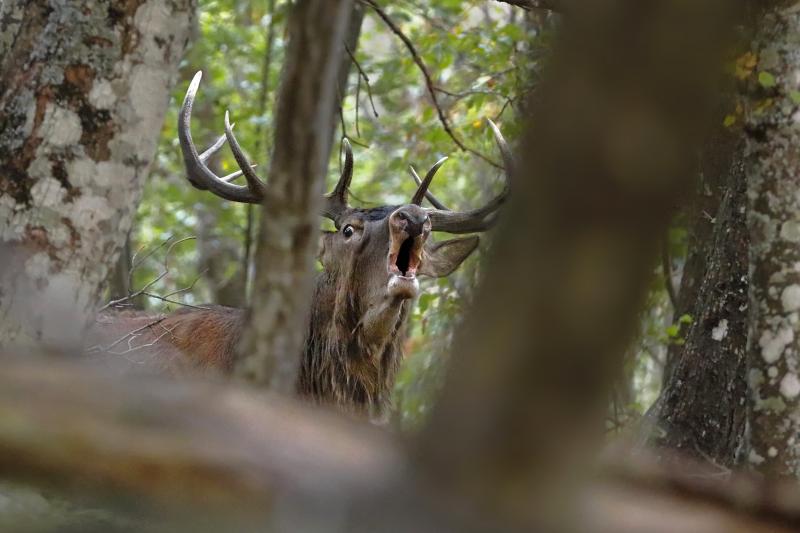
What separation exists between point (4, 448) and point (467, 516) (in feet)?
3.17

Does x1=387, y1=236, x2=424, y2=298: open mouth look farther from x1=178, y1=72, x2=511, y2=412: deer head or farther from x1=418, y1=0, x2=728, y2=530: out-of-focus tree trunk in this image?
x1=418, y1=0, x2=728, y2=530: out-of-focus tree trunk

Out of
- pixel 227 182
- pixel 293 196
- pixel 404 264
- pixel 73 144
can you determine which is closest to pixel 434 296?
pixel 404 264

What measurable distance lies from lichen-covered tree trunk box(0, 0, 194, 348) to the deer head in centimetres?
285

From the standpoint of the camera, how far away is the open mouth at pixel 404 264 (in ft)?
21.4

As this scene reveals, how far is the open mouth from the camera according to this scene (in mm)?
6508

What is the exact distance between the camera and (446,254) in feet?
24.9

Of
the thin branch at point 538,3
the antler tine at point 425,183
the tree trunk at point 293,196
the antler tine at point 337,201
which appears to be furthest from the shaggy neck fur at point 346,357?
the tree trunk at point 293,196

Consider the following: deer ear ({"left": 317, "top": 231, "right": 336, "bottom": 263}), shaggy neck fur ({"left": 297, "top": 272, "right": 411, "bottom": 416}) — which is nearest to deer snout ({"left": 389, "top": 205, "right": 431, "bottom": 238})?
shaggy neck fur ({"left": 297, "top": 272, "right": 411, "bottom": 416})

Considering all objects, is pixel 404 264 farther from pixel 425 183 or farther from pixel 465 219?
pixel 465 219

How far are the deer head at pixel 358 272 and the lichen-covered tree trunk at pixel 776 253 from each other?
7.83 feet

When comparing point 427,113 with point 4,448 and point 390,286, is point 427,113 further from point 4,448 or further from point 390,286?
point 4,448

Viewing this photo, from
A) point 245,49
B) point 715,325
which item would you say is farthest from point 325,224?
point 245,49

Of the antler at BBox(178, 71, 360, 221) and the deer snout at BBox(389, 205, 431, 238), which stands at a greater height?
the antler at BBox(178, 71, 360, 221)

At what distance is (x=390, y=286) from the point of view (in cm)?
655
